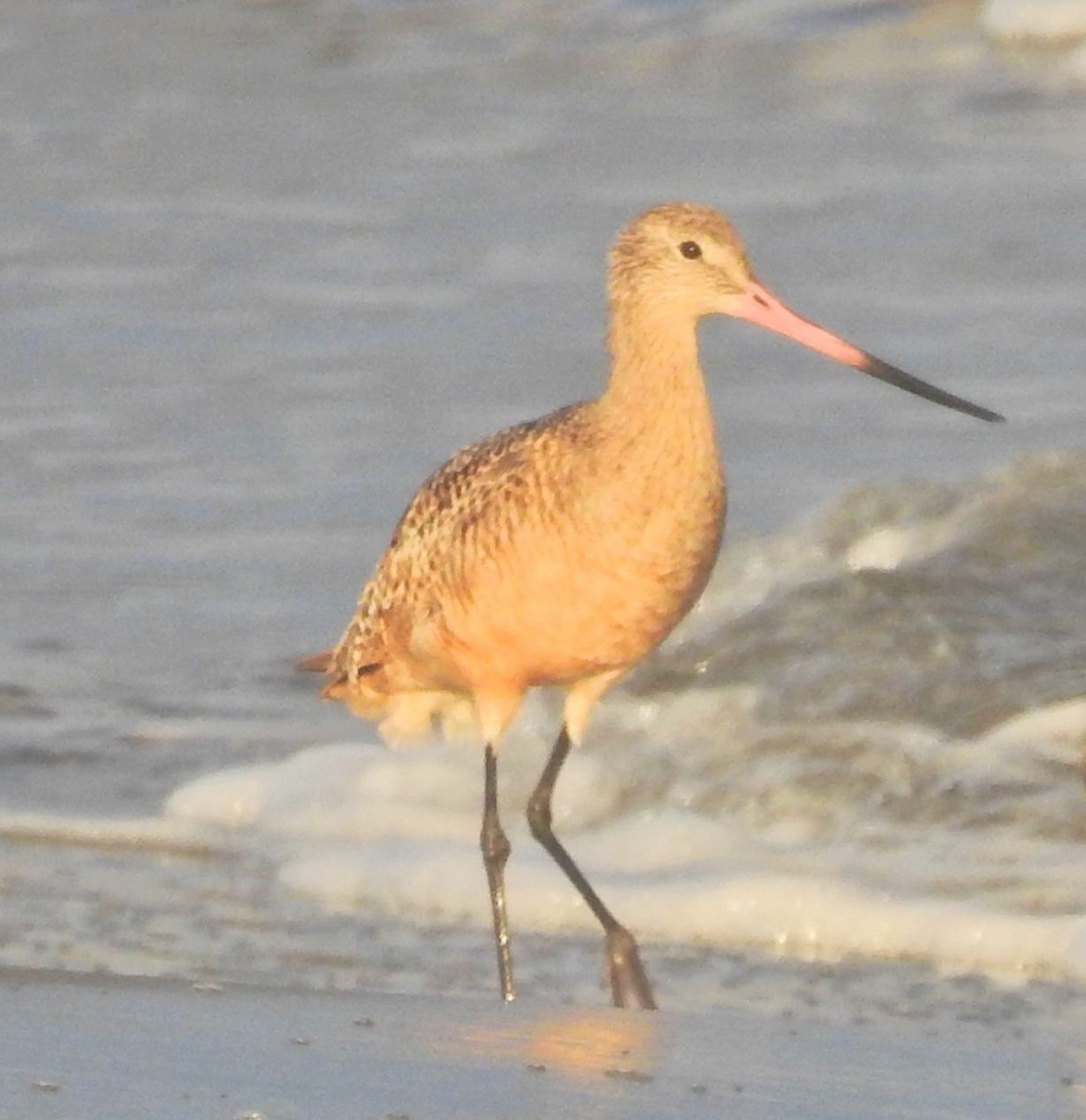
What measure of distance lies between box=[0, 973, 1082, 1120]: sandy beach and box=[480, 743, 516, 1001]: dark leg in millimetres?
825

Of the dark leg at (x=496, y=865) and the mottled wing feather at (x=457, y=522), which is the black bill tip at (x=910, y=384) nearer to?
the mottled wing feather at (x=457, y=522)

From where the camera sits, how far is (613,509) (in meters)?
5.79

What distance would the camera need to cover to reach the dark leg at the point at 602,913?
578 cm

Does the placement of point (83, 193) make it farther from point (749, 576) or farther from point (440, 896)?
point (440, 896)

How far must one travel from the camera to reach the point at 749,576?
8.70 m

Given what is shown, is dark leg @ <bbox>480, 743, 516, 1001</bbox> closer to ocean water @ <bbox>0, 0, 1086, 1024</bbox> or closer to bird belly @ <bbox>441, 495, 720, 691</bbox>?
ocean water @ <bbox>0, 0, 1086, 1024</bbox>

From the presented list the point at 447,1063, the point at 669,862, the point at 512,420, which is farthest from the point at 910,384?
the point at 512,420

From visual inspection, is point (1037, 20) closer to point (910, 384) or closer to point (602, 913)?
point (910, 384)

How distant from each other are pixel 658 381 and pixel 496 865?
3.36 ft

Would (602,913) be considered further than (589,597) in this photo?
Yes

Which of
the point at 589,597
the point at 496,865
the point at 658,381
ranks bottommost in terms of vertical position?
the point at 496,865

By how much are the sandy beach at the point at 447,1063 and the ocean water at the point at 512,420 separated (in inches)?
23.7

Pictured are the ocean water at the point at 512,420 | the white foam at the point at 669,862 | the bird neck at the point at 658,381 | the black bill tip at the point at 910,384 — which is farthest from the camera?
the ocean water at the point at 512,420

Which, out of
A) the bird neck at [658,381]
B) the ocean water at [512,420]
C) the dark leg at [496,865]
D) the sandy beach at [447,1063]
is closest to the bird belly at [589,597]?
the bird neck at [658,381]
